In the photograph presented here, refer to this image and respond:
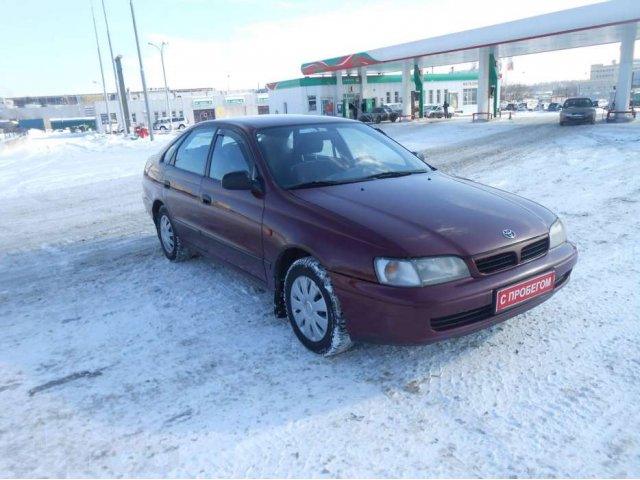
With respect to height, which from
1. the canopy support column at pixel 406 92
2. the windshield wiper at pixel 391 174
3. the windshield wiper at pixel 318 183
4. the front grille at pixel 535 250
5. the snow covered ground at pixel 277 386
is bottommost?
the snow covered ground at pixel 277 386

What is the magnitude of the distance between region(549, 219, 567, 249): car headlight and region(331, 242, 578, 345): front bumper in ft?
1.52

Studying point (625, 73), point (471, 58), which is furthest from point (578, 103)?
point (471, 58)

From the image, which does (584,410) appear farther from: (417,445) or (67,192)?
(67,192)

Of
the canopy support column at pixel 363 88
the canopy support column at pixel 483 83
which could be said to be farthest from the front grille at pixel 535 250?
the canopy support column at pixel 363 88

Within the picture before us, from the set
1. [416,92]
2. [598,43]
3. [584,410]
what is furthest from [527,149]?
[416,92]

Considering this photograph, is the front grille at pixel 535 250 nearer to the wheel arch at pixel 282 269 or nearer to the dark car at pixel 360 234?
the dark car at pixel 360 234

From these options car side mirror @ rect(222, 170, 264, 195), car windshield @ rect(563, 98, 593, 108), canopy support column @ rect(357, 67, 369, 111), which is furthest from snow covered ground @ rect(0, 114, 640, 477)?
canopy support column @ rect(357, 67, 369, 111)

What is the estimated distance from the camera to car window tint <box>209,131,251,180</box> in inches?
162

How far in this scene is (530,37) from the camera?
25.2 m

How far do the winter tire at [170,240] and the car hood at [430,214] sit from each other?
2124mm

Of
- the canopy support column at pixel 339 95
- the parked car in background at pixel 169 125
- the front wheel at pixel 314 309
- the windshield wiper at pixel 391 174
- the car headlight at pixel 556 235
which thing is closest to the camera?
the front wheel at pixel 314 309

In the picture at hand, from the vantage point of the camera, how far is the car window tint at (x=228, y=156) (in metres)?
4.11

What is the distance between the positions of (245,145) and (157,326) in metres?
1.65

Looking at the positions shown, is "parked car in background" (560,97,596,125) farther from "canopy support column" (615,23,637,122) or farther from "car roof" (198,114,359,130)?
"car roof" (198,114,359,130)
